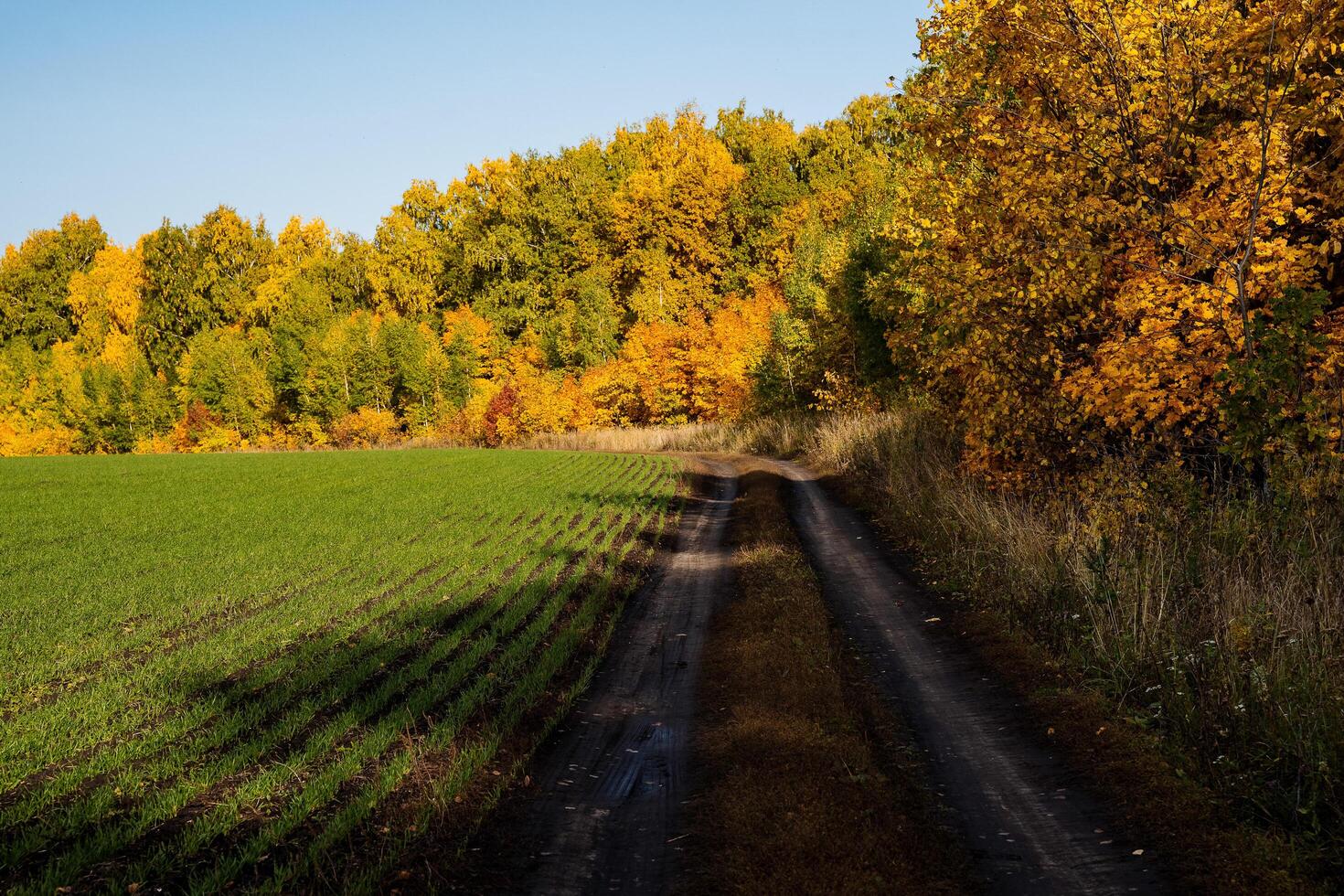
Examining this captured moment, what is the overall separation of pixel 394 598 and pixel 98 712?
16.6ft

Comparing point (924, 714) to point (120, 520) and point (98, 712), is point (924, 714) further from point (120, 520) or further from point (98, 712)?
point (120, 520)

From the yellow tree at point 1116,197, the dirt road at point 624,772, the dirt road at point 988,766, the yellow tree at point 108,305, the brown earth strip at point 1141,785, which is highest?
the yellow tree at point 108,305

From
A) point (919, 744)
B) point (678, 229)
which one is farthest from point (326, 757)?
point (678, 229)

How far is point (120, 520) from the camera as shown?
71.4 feet

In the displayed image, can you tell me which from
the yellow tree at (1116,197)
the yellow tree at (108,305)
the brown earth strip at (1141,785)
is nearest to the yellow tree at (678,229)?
the yellow tree at (108,305)

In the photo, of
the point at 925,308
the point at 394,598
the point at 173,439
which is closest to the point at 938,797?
the point at 394,598

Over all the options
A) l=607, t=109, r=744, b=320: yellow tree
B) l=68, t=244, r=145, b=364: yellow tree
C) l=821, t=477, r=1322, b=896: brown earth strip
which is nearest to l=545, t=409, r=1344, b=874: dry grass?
l=821, t=477, r=1322, b=896: brown earth strip

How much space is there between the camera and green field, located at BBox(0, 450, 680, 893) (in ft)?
18.6

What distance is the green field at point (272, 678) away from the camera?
5660 mm

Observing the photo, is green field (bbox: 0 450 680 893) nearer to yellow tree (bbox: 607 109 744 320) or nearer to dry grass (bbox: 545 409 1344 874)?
dry grass (bbox: 545 409 1344 874)

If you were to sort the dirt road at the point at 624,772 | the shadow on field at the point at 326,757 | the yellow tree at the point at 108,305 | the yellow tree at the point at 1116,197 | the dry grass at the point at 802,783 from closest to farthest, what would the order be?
1. the dry grass at the point at 802,783
2. the shadow on field at the point at 326,757
3. the dirt road at the point at 624,772
4. the yellow tree at the point at 1116,197
5. the yellow tree at the point at 108,305

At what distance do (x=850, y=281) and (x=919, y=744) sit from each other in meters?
26.5

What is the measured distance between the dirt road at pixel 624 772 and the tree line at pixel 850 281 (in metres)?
5.85

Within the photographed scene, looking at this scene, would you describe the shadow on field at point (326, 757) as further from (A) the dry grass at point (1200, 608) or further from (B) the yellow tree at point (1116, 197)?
(B) the yellow tree at point (1116, 197)
